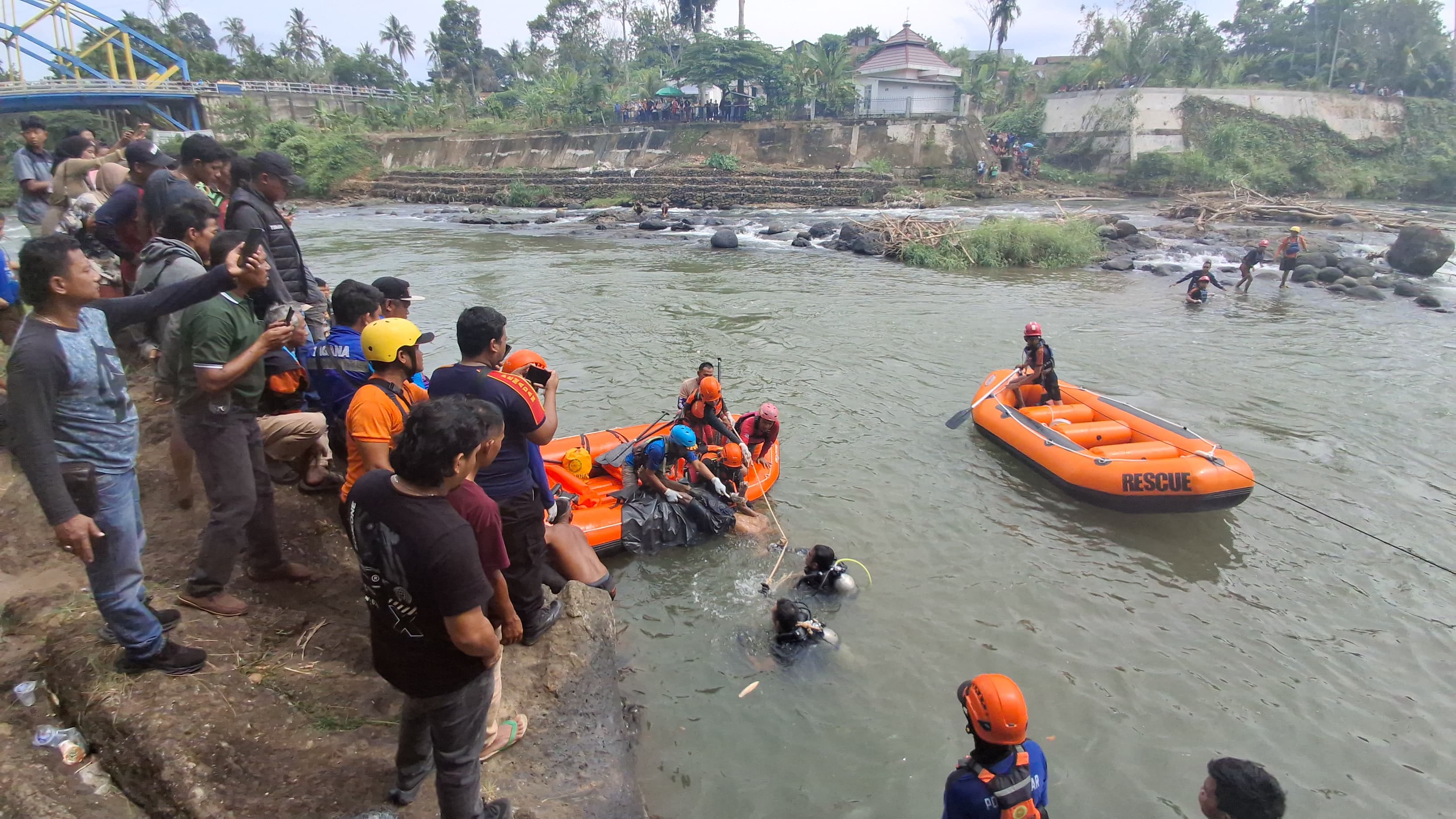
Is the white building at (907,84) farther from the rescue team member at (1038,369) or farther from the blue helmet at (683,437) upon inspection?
the blue helmet at (683,437)

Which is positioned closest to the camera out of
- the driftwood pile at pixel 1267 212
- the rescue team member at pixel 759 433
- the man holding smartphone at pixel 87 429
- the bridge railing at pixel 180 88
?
the man holding smartphone at pixel 87 429

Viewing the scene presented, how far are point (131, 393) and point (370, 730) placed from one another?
4780 mm

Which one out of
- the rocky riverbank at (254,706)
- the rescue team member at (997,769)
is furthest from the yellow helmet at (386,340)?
the rescue team member at (997,769)

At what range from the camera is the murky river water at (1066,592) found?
448 cm

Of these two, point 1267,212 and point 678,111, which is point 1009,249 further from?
point 678,111

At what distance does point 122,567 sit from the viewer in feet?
9.57

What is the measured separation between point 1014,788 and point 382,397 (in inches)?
120

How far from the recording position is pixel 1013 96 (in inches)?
1955

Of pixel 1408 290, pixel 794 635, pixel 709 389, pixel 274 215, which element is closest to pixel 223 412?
pixel 274 215

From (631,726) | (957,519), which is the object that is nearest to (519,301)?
(957,519)

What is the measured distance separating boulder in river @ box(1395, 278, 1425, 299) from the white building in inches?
1147

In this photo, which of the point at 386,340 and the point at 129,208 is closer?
the point at 386,340

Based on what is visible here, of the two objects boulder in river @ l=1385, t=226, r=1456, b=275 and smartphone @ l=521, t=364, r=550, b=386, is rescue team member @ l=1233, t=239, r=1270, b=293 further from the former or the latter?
smartphone @ l=521, t=364, r=550, b=386

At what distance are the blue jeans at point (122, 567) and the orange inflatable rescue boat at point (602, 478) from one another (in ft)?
9.97
